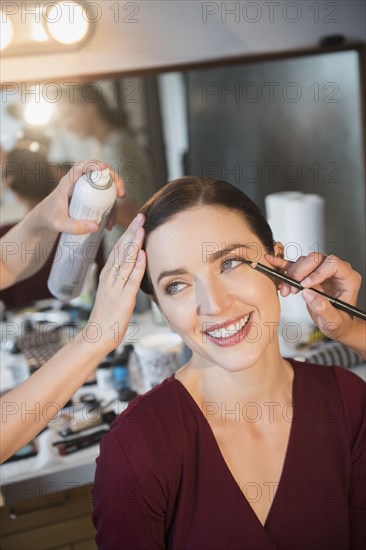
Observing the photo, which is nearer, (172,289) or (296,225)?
(172,289)

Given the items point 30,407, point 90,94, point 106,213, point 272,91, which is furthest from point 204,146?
point 30,407

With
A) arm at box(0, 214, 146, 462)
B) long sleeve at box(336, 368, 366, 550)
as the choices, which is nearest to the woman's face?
arm at box(0, 214, 146, 462)

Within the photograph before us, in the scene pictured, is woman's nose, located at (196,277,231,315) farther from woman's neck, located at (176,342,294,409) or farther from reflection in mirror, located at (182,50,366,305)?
reflection in mirror, located at (182,50,366,305)

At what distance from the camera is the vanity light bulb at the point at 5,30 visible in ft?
5.74

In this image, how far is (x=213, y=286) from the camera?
1.09 metres

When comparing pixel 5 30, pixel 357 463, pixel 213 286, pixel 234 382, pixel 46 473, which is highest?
pixel 5 30

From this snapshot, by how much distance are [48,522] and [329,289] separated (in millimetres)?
940

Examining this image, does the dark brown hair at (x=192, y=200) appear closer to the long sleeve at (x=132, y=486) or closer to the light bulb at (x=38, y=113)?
the long sleeve at (x=132, y=486)

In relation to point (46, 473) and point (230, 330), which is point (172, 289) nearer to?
point (230, 330)

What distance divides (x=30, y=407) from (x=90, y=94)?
126 centimetres

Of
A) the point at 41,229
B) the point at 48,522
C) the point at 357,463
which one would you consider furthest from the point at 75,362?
the point at 48,522

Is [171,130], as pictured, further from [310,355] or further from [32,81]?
[310,355]

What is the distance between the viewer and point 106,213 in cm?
121

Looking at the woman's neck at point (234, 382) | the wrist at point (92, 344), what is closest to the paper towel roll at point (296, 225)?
the woman's neck at point (234, 382)
